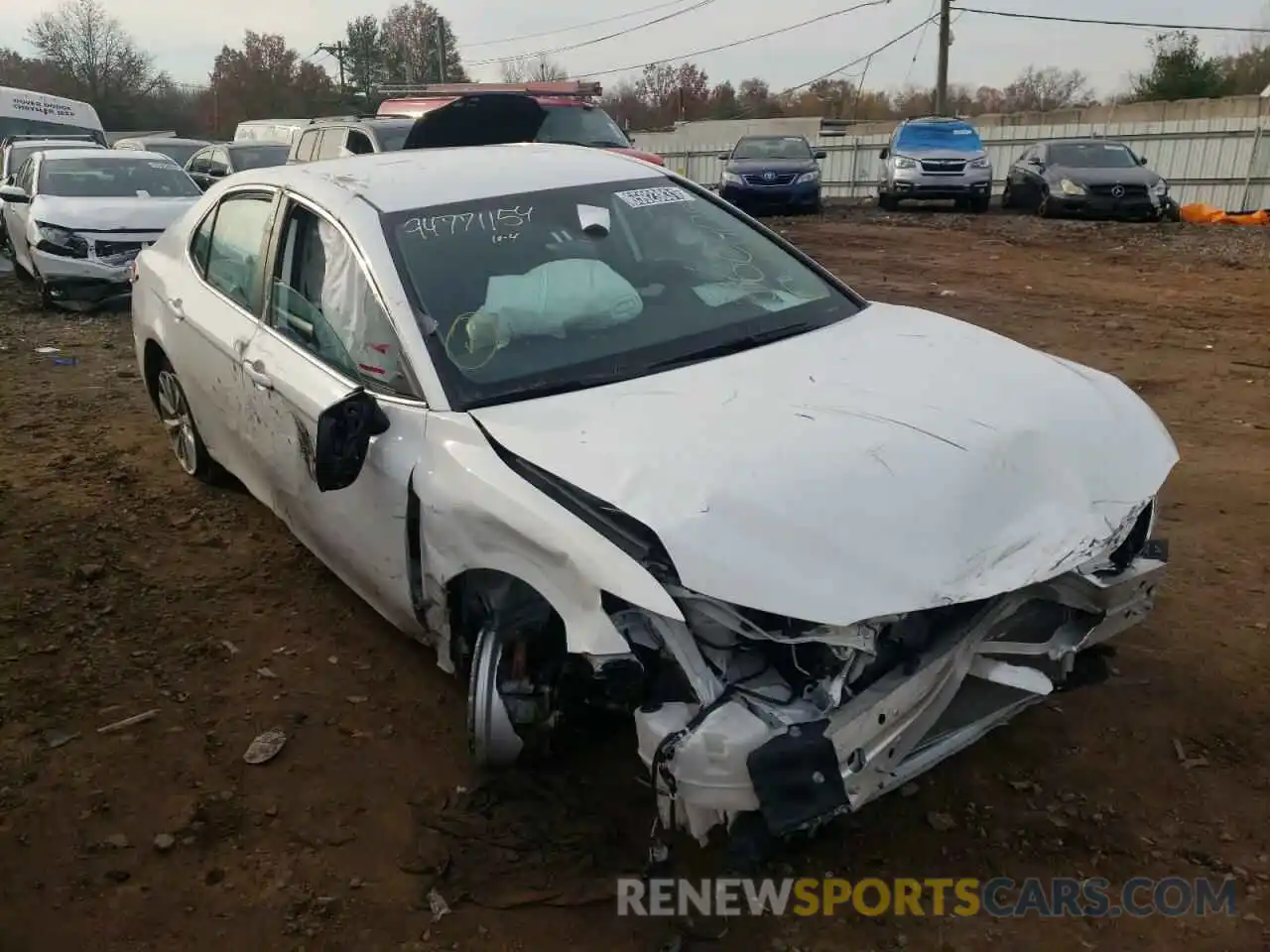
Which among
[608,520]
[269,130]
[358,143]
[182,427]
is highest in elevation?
[269,130]

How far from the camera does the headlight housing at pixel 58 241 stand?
10.3m

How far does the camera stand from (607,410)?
2.78 meters

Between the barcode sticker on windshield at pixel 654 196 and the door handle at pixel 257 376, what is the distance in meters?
1.42

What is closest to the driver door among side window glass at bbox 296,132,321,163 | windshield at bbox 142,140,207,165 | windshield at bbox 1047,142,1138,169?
side window glass at bbox 296,132,321,163

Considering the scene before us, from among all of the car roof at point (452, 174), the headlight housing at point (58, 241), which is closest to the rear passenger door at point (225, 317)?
the car roof at point (452, 174)

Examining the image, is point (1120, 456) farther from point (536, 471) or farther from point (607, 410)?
point (536, 471)

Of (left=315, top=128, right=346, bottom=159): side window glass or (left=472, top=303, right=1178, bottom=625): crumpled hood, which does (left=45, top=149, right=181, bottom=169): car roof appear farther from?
(left=472, top=303, right=1178, bottom=625): crumpled hood

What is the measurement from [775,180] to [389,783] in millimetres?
16570

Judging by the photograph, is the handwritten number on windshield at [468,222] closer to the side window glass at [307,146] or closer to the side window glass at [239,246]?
the side window glass at [239,246]

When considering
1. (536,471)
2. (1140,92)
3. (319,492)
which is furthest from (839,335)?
(1140,92)

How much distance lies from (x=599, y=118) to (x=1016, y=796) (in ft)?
38.4

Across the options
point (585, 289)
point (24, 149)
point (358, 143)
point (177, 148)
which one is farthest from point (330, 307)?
point (177, 148)

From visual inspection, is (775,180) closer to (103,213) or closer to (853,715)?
(103,213)

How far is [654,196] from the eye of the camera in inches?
153
